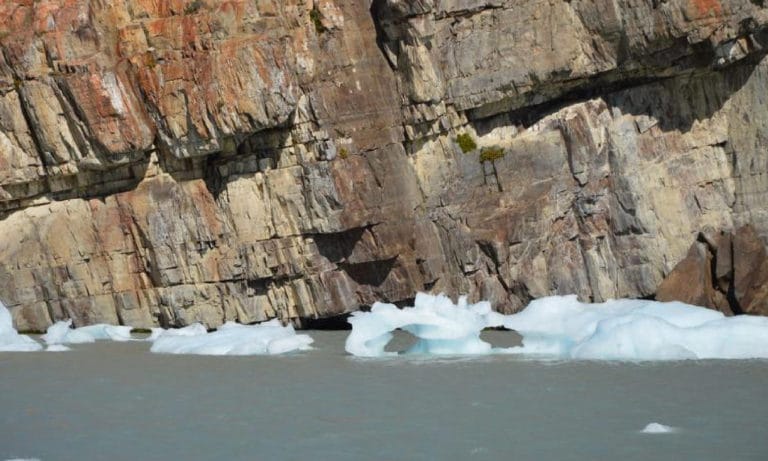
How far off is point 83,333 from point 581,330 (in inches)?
606

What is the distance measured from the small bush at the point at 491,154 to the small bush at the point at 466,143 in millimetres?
413

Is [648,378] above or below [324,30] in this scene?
below

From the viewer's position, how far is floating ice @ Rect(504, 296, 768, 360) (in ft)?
79.8

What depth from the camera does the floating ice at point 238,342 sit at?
2861cm

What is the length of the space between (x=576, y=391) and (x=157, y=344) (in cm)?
1332

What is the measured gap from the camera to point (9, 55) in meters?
36.3

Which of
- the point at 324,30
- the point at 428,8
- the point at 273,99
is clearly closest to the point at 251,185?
the point at 273,99

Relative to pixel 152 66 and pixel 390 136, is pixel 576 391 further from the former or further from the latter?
pixel 152 66

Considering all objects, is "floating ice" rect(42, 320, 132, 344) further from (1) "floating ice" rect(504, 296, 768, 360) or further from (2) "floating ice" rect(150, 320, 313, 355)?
(1) "floating ice" rect(504, 296, 768, 360)

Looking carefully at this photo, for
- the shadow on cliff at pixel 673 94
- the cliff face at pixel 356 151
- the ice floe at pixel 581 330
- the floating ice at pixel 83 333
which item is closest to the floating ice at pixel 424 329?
the ice floe at pixel 581 330

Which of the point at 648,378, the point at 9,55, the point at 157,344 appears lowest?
the point at 648,378

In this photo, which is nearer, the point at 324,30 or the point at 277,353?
the point at 277,353

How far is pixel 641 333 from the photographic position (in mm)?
24453

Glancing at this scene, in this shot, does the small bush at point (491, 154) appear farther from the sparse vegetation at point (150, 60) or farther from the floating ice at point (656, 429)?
the floating ice at point (656, 429)
